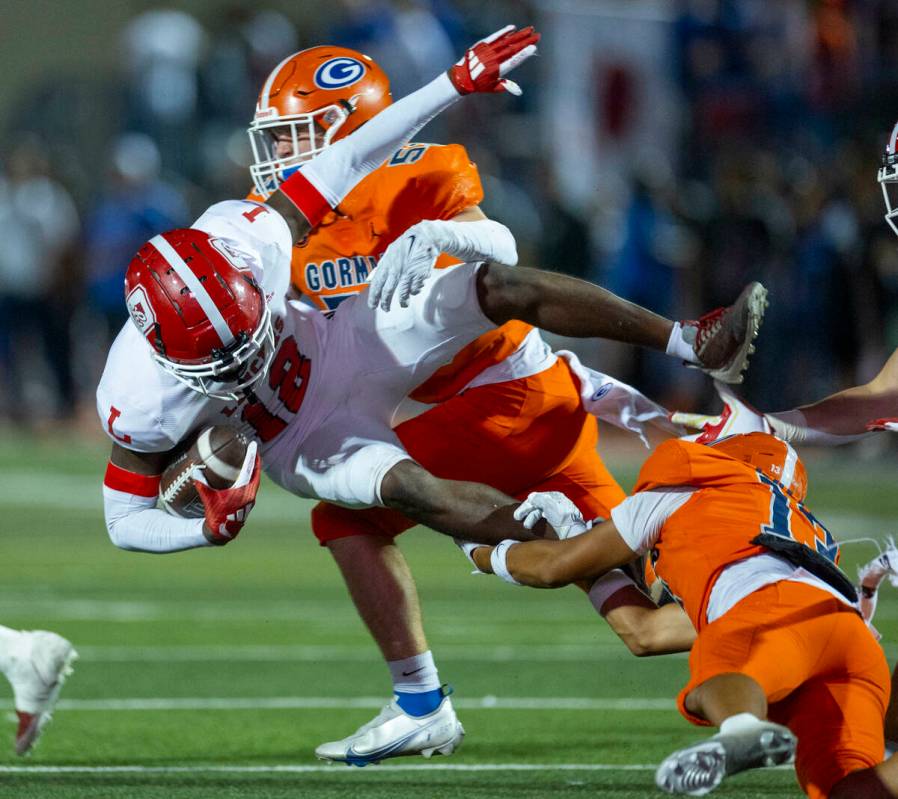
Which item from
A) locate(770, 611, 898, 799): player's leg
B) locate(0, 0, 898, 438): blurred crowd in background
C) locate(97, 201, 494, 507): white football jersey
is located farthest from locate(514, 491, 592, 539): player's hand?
locate(0, 0, 898, 438): blurred crowd in background

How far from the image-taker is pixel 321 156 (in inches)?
189

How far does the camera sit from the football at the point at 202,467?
433 cm

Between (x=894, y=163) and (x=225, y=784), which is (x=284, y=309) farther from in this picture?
(x=894, y=163)

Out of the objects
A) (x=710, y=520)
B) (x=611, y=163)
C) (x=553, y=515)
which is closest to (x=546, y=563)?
(x=553, y=515)

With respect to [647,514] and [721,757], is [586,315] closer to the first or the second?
[647,514]

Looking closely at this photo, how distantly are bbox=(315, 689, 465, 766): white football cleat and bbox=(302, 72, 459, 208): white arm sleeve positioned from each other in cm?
146

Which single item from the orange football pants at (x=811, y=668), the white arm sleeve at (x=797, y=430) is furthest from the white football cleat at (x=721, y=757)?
the white arm sleeve at (x=797, y=430)

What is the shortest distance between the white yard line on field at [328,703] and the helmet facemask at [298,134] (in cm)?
177

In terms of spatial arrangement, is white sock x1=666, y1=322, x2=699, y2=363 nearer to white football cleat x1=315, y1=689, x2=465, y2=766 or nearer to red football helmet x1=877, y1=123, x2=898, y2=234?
red football helmet x1=877, y1=123, x2=898, y2=234

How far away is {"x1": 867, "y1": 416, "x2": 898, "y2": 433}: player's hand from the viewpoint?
441 cm

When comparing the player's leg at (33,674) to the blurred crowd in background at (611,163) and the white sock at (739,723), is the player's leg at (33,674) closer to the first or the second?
the white sock at (739,723)

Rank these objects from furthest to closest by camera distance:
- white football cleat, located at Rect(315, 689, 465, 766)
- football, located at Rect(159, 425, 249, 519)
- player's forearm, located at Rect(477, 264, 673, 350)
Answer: white football cleat, located at Rect(315, 689, 465, 766) < player's forearm, located at Rect(477, 264, 673, 350) < football, located at Rect(159, 425, 249, 519)

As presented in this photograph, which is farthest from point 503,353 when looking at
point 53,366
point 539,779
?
point 53,366

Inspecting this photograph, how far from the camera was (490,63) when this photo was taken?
4.71m
